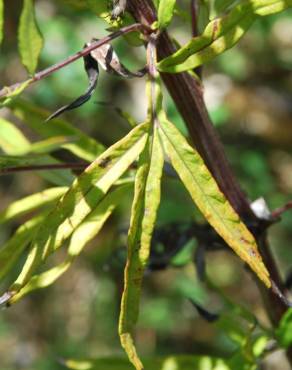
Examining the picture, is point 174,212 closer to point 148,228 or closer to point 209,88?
point 148,228

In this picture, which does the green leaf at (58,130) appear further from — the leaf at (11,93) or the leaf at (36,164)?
the leaf at (11,93)

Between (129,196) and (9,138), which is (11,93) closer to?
(9,138)

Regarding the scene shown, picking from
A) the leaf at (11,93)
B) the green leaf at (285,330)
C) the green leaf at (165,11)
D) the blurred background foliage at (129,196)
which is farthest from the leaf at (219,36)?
the blurred background foliage at (129,196)

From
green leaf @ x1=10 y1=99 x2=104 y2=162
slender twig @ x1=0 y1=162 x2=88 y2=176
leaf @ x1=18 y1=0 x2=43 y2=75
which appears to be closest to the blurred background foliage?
green leaf @ x1=10 y1=99 x2=104 y2=162

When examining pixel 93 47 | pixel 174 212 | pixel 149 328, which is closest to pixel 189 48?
pixel 93 47

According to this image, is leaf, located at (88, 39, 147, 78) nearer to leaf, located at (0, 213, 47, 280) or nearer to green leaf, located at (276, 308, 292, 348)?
leaf, located at (0, 213, 47, 280)
